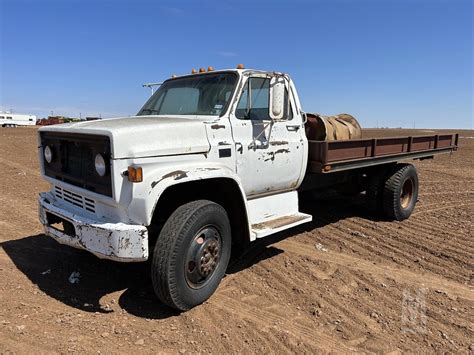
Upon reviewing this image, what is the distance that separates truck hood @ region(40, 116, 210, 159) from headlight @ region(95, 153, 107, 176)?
0.17 m

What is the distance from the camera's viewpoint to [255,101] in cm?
423

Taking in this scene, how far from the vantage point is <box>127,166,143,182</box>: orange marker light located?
301 cm

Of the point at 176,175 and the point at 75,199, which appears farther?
the point at 75,199

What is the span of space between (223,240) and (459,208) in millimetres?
5344

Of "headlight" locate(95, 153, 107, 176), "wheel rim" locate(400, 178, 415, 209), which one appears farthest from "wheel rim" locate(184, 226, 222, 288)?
"wheel rim" locate(400, 178, 415, 209)

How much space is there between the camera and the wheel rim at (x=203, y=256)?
11.2ft

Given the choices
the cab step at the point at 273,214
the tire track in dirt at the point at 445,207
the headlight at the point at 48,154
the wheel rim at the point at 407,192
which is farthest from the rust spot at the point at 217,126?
the tire track in dirt at the point at 445,207

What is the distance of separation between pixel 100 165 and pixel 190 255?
1.05 meters

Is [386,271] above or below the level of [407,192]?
A: below

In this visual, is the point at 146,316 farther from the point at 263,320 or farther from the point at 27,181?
the point at 27,181

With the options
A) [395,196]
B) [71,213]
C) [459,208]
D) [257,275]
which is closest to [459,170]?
[459,208]

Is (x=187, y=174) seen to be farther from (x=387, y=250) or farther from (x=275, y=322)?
(x=387, y=250)

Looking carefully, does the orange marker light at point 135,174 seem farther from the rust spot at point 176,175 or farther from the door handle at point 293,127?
the door handle at point 293,127

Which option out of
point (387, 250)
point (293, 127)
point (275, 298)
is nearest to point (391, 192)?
point (387, 250)
